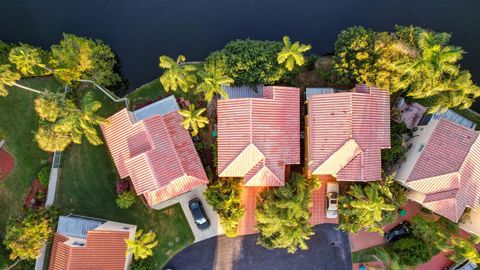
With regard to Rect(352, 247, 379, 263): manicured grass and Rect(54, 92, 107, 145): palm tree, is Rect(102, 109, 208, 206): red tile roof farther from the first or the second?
Rect(352, 247, 379, 263): manicured grass

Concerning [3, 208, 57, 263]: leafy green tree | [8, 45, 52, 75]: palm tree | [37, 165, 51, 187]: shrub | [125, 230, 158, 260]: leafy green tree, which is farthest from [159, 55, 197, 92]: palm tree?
[3, 208, 57, 263]: leafy green tree

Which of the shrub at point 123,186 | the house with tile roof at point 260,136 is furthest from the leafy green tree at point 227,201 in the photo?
the shrub at point 123,186

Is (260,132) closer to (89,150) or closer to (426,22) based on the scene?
(89,150)

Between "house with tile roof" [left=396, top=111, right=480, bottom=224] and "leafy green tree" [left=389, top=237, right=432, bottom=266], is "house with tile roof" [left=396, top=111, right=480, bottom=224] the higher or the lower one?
the higher one

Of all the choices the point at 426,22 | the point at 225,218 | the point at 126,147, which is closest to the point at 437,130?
the point at 426,22

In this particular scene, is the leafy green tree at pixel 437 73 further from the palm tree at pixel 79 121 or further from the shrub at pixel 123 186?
the shrub at pixel 123 186

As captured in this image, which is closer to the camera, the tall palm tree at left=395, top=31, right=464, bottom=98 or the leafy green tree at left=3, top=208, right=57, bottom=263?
the tall palm tree at left=395, top=31, right=464, bottom=98
